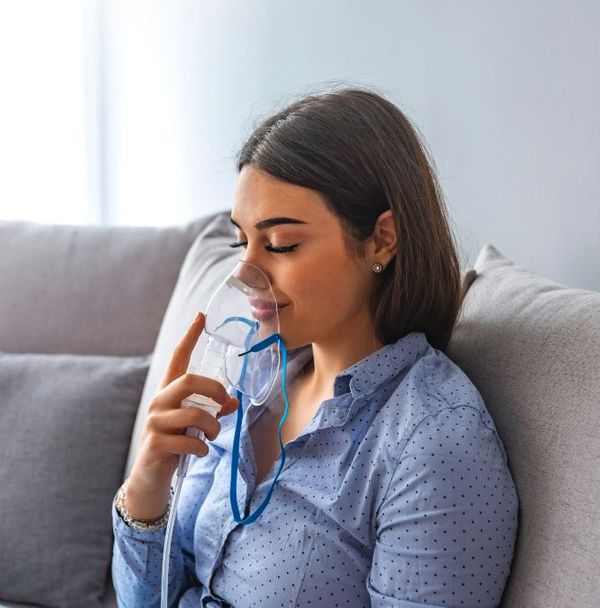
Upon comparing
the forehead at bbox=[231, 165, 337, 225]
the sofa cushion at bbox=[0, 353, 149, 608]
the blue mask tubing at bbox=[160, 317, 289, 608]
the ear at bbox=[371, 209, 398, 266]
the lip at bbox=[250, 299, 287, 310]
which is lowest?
the sofa cushion at bbox=[0, 353, 149, 608]

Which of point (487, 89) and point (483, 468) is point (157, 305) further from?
point (483, 468)

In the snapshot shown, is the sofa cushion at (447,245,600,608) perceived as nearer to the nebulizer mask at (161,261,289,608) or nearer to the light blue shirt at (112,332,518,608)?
the light blue shirt at (112,332,518,608)

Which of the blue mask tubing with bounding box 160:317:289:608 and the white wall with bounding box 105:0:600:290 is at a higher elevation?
the white wall with bounding box 105:0:600:290

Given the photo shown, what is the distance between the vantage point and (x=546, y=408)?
999mm

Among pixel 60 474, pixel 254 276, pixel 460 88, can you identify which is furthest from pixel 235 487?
pixel 460 88

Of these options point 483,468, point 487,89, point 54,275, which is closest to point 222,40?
point 54,275

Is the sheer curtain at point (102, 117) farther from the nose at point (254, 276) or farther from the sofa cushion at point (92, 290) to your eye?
the nose at point (254, 276)

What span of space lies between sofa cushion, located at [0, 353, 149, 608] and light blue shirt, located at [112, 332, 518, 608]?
1.14 ft

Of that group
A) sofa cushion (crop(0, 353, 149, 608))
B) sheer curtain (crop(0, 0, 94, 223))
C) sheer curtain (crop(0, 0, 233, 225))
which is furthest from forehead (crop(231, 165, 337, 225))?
sheer curtain (crop(0, 0, 94, 223))

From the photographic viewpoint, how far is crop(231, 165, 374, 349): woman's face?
109 centimetres

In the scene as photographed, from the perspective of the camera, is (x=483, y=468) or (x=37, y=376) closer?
(x=483, y=468)

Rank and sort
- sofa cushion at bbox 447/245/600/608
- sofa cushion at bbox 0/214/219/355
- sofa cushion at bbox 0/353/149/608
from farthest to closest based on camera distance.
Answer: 1. sofa cushion at bbox 0/214/219/355
2. sofa cushion at bbox 0/353/149/608
3. sofa cushion at bbox 447/245/600/608

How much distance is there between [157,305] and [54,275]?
239mm

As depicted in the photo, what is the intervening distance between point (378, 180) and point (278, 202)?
13cm
